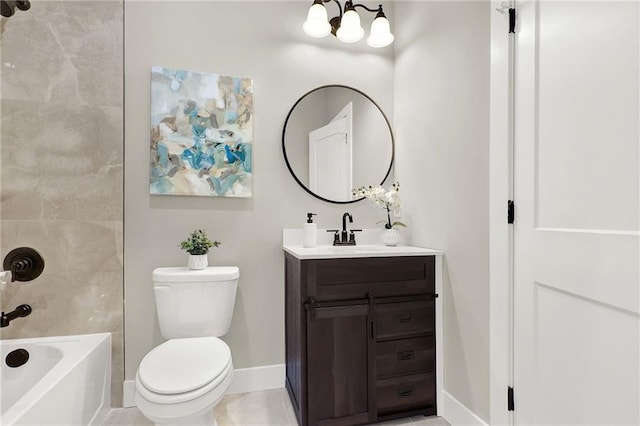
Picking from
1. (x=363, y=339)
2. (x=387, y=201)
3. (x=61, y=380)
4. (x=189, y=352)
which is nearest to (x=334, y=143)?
(x=387, y=201)

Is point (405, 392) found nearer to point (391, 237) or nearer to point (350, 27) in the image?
point (391, 237)

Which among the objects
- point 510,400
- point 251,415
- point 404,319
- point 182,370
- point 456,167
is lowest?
point 251,415

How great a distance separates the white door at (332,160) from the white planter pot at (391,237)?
35 centimetres

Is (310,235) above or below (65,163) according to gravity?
below

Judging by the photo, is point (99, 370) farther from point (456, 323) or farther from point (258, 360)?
point (456, 323)

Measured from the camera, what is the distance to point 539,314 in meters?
1.28

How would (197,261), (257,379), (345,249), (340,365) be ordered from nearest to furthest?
(340,365), (197,261), (345,249), (257,379)

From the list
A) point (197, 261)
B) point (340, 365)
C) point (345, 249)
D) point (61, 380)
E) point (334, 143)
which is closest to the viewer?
point (61, 380)

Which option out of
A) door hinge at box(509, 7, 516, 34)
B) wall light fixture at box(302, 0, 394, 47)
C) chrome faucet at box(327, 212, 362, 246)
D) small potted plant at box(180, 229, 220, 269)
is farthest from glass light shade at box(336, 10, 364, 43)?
small potted plant at box(180, 229, 220, 269)

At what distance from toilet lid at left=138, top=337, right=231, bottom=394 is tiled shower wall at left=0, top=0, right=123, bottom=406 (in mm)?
560

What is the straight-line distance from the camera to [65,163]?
6.02 ft

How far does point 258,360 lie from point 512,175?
177cm

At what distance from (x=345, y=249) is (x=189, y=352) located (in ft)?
3.20

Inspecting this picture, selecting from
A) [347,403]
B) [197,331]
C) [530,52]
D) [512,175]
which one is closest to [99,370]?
[197,331]
